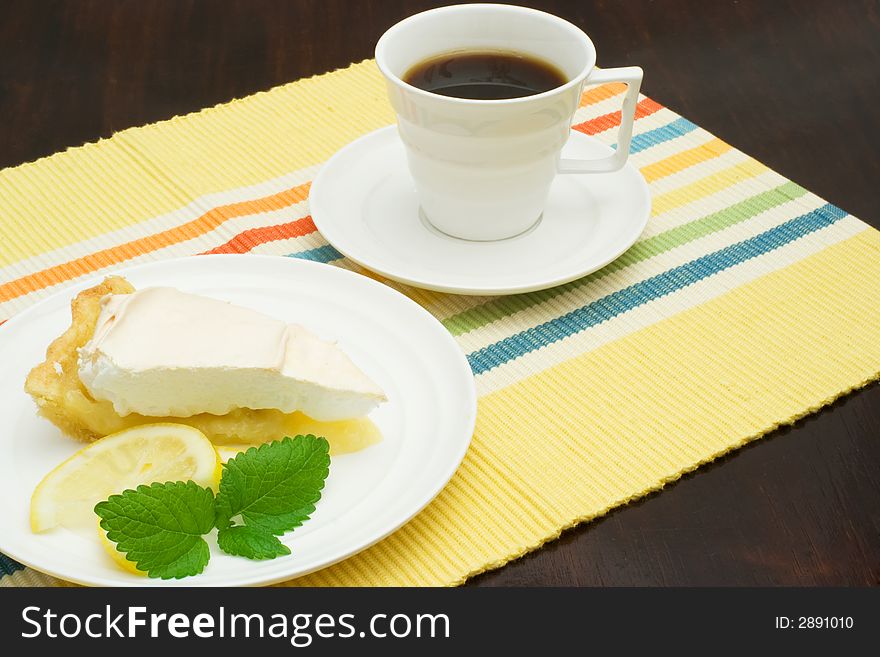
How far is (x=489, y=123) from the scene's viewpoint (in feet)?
3.88

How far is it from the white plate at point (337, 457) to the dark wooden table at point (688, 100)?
0.41 ft

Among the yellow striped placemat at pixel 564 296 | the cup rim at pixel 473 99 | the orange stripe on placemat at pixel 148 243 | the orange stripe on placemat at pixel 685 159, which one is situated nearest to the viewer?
the yellow striped placemat at pixel 564 296

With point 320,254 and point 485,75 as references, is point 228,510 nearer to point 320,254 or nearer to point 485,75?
point 320,254

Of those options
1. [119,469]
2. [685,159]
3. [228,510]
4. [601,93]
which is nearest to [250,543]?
[228,510]

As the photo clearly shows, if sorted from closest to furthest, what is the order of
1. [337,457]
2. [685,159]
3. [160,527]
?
1. [160,527]
2. [337,457]
3. [685,159]

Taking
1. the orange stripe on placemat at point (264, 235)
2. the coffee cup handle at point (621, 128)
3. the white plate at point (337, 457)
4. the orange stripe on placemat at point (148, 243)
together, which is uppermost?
the coffee cup handle at point (621, 128)

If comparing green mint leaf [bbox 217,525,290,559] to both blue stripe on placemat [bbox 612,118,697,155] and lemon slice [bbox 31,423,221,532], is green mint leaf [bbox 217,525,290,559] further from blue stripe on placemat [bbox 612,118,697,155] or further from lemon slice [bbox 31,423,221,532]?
blue stripe on placemat [bbox 612,118,697,155]

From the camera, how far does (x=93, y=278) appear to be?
A: 48.3 inches

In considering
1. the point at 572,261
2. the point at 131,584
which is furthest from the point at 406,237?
the point at 131,584

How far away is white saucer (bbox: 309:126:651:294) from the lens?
1.23 metres

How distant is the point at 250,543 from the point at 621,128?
743mm

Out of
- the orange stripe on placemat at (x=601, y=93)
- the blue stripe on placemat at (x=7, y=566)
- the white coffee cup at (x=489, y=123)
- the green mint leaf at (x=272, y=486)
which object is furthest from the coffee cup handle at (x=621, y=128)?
the blue stripe on placemat at (x=7, y=566)

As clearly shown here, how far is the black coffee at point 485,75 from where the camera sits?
50.5 inches

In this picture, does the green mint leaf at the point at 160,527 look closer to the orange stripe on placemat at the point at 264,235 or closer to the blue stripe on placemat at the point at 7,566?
the blue stripe on placemat at the point at 7,566
